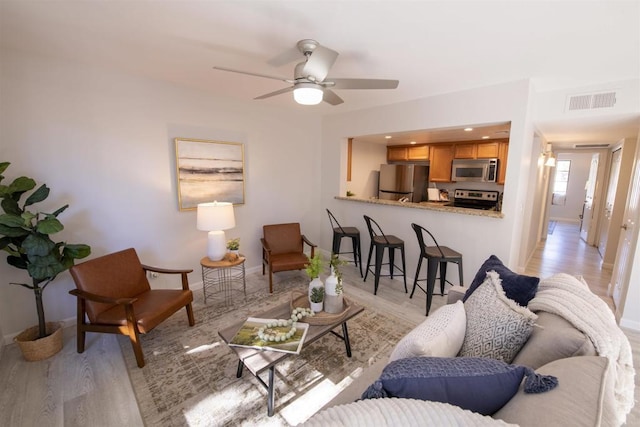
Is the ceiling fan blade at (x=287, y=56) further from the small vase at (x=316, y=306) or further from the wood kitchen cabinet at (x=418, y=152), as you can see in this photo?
the wood kitchen cabinet at (x=418, y=152)

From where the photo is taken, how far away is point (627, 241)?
295cm

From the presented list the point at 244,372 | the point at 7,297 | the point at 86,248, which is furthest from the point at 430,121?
the point at 7,297

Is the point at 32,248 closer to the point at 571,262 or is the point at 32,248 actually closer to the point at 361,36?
the point at 361,36

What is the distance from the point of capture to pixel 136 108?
2.85 m

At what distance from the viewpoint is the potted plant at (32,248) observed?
6.61ft

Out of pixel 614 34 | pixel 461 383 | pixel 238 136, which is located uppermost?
pixel 614 34

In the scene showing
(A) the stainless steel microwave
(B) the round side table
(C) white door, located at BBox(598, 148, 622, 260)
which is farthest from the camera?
(A) the stainless steel microwave

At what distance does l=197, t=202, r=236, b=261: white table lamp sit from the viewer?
294 centimetres

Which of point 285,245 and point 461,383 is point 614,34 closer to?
point 461,383

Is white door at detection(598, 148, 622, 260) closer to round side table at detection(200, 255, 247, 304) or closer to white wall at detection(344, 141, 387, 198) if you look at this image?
white wall at detection(344, 141, 387, 198)

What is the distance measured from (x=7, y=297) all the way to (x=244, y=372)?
7.37 feet

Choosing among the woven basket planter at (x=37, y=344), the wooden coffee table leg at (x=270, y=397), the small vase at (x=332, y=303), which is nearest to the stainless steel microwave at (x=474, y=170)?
the small vase at (x=332, y=303)

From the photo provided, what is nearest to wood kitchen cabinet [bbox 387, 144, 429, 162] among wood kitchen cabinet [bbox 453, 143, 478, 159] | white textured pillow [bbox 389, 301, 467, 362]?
wood kitchen cabinet [bbox 453, 143, 478, 159]

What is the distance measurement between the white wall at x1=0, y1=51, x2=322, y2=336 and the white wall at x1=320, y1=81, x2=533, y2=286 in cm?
155
